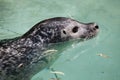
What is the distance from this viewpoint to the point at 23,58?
6.55 metres

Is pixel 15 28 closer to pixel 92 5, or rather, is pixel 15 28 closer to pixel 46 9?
pixel 46 9

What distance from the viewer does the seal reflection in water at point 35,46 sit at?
6.46 meters

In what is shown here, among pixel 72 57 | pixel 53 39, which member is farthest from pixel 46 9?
pixel 53 39

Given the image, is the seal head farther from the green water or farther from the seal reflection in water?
the green water

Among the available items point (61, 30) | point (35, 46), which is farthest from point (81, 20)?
point (35, 46)

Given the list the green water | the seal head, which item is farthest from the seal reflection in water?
the green water

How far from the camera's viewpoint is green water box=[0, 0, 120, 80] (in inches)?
344

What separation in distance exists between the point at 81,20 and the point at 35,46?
542 cm

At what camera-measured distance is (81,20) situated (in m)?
12.0

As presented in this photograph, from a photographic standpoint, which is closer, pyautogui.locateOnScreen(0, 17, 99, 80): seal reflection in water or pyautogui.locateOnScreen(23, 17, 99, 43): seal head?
pyautogui.locateOnScreen(0, 17, 99, 80): seal reflection in water

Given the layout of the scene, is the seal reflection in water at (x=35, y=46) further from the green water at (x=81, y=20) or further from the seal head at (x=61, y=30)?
the green water at (x=81, y=20)

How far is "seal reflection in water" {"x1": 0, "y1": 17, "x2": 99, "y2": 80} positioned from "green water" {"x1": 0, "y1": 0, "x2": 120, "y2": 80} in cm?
89

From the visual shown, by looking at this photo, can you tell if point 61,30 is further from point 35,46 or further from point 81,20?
point 81,20

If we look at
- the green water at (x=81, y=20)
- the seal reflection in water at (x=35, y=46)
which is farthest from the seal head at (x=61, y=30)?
the green water at (x=81, y=20)
